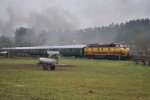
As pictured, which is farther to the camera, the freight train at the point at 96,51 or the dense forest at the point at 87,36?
the dense forest at the point at 87,36

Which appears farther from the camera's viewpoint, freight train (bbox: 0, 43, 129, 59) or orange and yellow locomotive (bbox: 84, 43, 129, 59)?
freight train (bbox: 0, 43, 129, 59)

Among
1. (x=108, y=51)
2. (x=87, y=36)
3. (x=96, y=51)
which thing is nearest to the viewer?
(x=108, y=51)

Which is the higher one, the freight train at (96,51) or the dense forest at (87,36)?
the dense forest at (87,36)

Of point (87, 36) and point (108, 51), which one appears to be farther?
point (87, 36)

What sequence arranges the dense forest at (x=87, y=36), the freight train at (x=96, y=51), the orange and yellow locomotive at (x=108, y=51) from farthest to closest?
the dense forest at (x=87, y=36) < the freight train at (x=96, y=51) < the orange and yellow locomotive at (x=108, y=51)

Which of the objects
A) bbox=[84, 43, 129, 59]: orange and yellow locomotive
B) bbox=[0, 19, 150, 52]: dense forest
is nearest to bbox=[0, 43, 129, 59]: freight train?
bbox=[84, 43, 129, 59]: orange and yellow locomotive

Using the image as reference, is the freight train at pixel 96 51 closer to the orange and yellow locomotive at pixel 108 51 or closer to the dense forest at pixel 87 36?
the orange and yellow locomotive at pixel 108 51

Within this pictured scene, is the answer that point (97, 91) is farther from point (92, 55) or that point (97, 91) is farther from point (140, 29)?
point (140, 29)

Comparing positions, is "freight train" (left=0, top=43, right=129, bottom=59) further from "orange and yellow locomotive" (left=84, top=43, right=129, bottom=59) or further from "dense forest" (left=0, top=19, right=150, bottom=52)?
"dense forest" (left=0, top=19, right=150, bottom=52)

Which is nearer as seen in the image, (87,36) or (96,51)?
(96,51)

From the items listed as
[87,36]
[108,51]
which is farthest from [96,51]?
[87,36]

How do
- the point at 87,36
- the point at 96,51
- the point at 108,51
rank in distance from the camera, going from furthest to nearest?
the point at 87,36, the point at 96,51, the point at 108,51

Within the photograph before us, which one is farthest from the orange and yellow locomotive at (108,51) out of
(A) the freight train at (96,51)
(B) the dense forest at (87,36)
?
(B) the dense forest at (87,36)

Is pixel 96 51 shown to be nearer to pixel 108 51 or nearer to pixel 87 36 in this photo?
pixel 108 51
